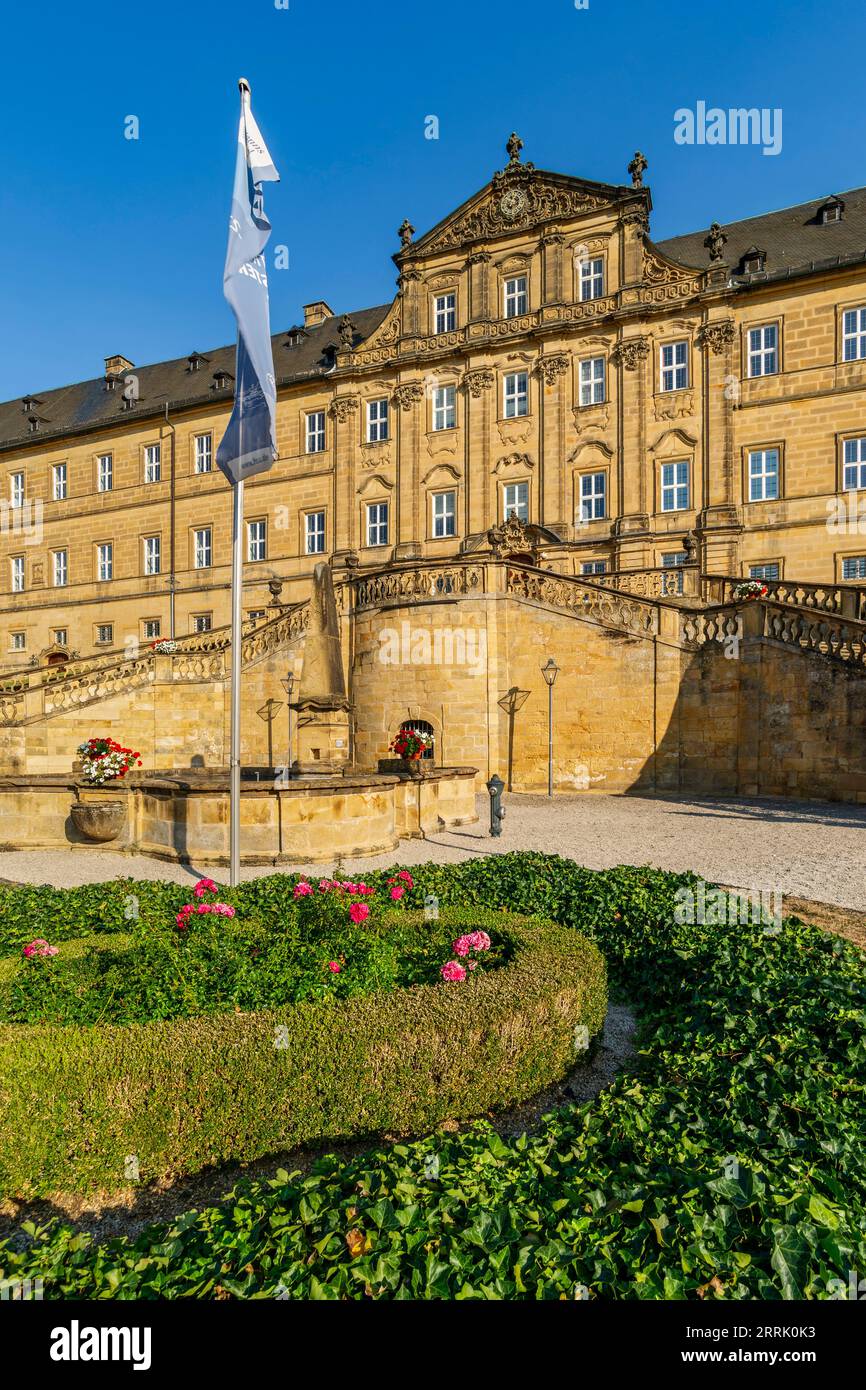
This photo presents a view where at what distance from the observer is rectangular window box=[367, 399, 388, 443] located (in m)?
31.8

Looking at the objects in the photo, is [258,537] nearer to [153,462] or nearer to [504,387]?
[153,462]

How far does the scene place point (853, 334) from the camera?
2462cm

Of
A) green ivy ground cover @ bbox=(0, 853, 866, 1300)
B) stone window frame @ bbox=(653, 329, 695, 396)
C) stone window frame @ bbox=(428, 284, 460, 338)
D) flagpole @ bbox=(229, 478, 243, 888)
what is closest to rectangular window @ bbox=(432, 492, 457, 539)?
stone window frame @ bbox=(428, 284, 460, 338)

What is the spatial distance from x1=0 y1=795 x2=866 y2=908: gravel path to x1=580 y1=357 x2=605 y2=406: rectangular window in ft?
59.6

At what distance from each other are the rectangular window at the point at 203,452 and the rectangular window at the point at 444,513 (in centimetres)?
1337

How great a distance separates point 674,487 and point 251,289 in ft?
69.1

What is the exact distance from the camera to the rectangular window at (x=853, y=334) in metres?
24.5

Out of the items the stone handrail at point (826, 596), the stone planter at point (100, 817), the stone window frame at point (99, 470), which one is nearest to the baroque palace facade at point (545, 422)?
the stone window frame at point (99, 470)

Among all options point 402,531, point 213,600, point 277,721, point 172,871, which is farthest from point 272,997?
point 213,600

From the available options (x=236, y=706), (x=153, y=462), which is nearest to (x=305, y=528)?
(x=153, y=462)

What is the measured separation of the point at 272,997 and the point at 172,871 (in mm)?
6544

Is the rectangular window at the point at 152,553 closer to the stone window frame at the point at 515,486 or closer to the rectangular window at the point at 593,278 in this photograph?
the stone window frame at the point at 515,486

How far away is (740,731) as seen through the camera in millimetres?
17953

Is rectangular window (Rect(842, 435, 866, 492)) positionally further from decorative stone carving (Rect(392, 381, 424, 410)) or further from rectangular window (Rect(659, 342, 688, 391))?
decorative stone carving (Rect(392, 381, 424, 410))
